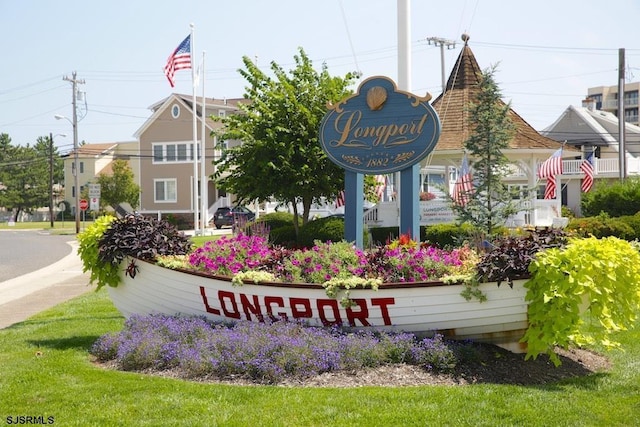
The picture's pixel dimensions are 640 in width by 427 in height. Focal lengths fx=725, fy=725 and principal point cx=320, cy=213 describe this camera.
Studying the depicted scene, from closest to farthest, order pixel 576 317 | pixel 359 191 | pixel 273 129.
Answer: pixel 576 317 → pixel 359 191 → pixel 273 129

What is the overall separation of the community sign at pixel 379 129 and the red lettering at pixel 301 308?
13.8ft

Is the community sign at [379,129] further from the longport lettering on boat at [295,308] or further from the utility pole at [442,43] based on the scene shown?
the utility pole at [442,43]

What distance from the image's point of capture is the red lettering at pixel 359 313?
26.1ft

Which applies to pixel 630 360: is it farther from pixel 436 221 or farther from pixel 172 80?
pixel 172 80

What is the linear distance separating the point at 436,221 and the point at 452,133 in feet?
10.0

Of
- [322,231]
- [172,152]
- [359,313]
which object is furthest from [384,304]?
[172,152]

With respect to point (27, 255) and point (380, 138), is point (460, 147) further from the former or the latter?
point (27, 255)

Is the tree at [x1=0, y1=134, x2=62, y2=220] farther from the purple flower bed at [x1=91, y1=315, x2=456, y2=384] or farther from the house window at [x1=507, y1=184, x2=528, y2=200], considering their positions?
the purple flower bed at [x1=91, y1=315, x2=456, y2=384]

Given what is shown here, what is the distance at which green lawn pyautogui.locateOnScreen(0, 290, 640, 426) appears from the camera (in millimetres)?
5848

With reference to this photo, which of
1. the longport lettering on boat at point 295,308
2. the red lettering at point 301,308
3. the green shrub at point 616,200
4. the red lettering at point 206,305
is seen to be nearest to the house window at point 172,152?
the green shrub at point 616,200

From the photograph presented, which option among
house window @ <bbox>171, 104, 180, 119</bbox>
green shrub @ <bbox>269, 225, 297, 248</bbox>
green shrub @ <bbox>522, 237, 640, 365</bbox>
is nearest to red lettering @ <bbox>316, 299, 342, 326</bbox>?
green shrub @ <bbox>522, 237, 640, 365</bbox>

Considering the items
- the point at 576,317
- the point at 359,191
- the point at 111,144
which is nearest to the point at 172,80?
the point at 359,191

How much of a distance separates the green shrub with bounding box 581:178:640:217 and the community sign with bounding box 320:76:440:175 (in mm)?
19840

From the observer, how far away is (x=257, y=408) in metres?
6.14
